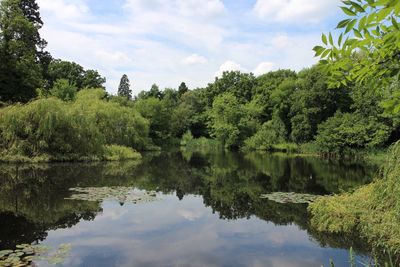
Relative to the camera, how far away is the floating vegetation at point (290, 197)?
12.8 metres

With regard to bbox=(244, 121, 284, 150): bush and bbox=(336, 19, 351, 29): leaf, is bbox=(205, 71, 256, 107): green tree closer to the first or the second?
A: bbox=(244, 121, 284, 150): bush

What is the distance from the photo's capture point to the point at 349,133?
106ft

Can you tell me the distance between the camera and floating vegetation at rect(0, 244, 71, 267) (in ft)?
21.4

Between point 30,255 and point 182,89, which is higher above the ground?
point 182,89

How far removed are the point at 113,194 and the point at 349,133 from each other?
25014 millimetres

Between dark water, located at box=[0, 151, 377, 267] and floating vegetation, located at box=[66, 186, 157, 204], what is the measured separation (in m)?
0.40

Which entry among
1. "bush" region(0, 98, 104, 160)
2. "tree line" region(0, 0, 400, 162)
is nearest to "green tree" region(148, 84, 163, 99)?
"tree line" region(0, 0, 400, 162)

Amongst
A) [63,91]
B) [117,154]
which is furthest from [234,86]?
[117,154]

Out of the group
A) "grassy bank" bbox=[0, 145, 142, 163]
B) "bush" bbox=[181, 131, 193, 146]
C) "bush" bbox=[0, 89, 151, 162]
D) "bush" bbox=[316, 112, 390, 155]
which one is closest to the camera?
"grassy bank" bbox=[0, 145, 142, 163]

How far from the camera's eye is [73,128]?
22.5 meters

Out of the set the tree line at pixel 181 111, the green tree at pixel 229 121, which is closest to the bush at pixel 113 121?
the tree line at pixel 181 111

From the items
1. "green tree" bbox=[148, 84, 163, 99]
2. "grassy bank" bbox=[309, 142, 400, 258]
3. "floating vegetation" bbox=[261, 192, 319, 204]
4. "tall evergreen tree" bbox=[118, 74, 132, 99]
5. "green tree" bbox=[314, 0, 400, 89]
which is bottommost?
"floating vegetation" bbox=[261, 192, 319, 204]

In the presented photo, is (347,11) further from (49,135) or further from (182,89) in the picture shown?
(182,89)

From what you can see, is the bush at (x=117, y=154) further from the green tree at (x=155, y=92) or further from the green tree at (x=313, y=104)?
the green tree at (x=155, y=92)
